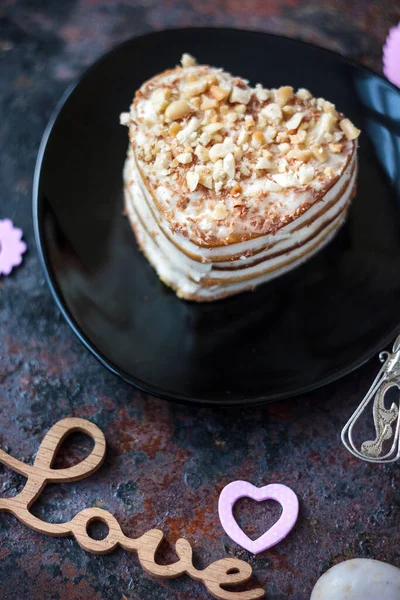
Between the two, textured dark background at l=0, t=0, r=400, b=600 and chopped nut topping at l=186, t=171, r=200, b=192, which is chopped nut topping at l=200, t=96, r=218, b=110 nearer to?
chopped nut topping at l=186, t=171, r=200, b=192

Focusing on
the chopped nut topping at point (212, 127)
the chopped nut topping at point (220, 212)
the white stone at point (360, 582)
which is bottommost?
the white stone at point (360, 582)

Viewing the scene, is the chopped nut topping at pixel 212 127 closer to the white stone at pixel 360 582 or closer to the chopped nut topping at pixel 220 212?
the chopped nut topping at pixel 220 212

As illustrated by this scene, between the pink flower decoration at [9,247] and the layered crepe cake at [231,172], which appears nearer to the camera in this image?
the layered crepe cake at [231,172]

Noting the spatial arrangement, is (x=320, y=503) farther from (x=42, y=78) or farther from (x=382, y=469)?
(x=42, y=78)

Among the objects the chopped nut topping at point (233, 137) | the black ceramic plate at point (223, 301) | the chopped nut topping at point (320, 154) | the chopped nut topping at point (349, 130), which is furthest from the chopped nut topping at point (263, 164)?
the black ceramic plate at point (223, 301)

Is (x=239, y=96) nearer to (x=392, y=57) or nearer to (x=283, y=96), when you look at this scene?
(x=283, y=96)

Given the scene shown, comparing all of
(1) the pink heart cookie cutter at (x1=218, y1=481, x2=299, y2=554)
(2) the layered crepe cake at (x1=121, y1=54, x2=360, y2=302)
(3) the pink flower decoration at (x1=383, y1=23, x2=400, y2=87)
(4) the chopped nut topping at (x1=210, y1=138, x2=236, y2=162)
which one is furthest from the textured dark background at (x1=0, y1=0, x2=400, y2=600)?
(3) the pink flower decoration at (x1=383, y1=23, x2=400, y2=87)

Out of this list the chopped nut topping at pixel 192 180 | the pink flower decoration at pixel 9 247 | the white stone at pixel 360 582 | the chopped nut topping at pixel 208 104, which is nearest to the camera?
the white stone at pixel 360 582
